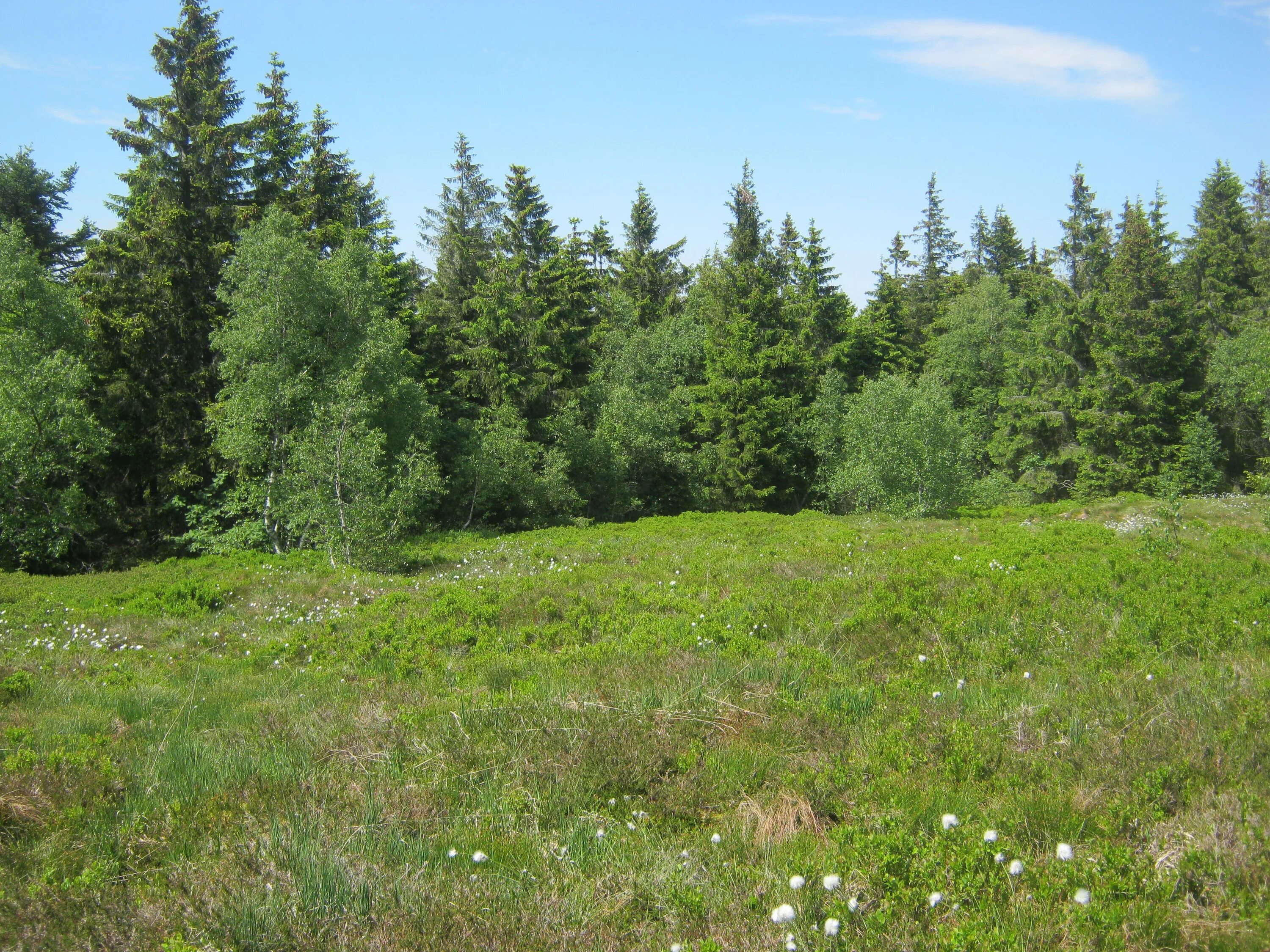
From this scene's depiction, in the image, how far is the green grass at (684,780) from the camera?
3465 millimetres

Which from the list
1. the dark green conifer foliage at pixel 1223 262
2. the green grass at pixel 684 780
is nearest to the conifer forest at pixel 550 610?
the green grass at pixel 684 780

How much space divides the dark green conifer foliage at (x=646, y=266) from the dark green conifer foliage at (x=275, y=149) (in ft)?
74.1

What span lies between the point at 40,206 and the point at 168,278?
54.2 feet

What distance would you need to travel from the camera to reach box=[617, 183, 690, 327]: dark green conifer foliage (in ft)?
165

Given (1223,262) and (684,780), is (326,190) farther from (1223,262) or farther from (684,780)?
(1223,262)

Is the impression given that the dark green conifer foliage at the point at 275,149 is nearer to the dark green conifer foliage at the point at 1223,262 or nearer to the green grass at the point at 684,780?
the green grass at the point at 684,780

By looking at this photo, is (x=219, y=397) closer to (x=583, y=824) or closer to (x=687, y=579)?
(x=687, y=579)

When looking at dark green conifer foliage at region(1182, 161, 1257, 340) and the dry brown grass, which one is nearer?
the dry brown grass

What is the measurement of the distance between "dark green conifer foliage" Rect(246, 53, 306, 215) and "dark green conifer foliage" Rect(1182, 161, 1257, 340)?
160ft

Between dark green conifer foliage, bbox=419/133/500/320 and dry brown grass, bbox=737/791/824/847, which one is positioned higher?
dark green conifer foliage, bbox=419/133/500/320

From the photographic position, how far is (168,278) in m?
26.7

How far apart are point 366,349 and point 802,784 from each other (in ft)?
79.3

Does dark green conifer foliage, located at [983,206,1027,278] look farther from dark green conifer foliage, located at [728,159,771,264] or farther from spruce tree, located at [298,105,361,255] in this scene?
spruce tree, located at [298,105,361,255]

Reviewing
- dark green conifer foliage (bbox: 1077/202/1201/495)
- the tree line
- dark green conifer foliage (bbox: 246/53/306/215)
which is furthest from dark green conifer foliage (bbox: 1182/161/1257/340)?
dark green conifer foliage (bbox: 246/53/306/215)
